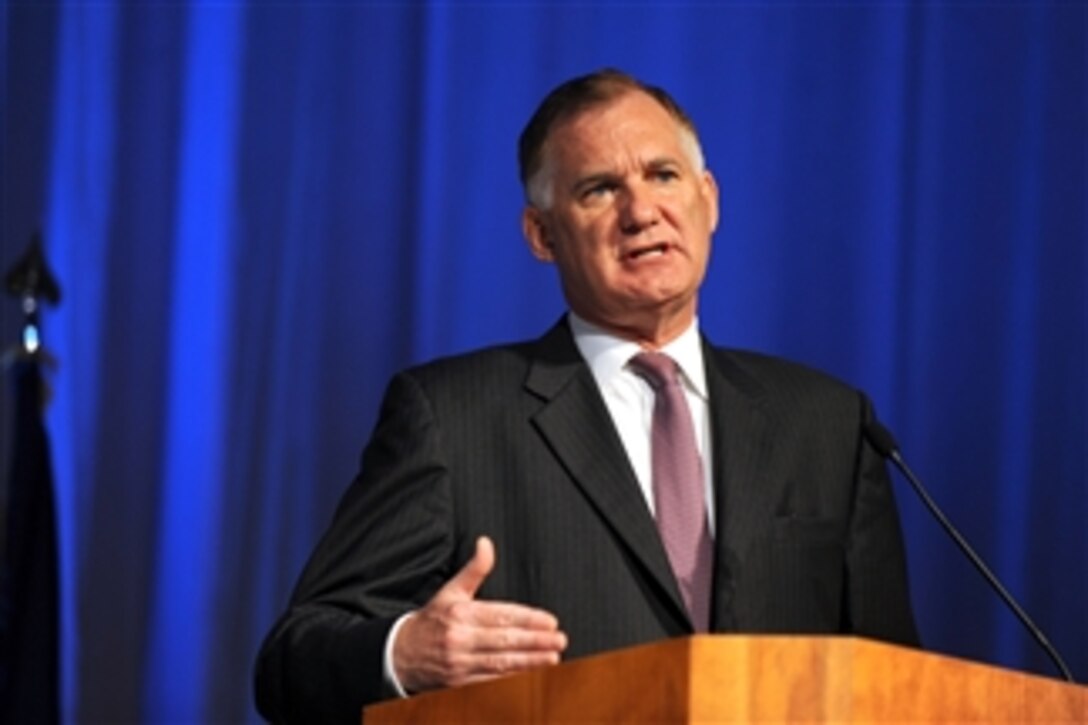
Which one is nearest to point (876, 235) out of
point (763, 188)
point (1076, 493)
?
point (763, 188)

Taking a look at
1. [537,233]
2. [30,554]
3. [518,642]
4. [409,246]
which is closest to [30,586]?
[30,554]

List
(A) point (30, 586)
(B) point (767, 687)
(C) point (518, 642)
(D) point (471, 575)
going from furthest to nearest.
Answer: (A) point (30, 586)
(D) point (471, 575)
(C) point (518, 642)
(B) point (767, 687)

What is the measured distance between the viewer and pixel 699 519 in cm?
289

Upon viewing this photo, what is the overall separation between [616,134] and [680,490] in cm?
60

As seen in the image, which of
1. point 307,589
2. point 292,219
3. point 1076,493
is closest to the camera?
point 307,589

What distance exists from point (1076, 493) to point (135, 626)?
1824mm

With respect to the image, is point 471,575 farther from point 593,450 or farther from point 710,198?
point 710,198

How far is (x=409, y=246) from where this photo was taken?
404 cm

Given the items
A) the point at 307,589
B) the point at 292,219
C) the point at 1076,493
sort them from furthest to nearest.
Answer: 1. the point at 292,219
2. the point at 1076,493
3. the point at 307,589

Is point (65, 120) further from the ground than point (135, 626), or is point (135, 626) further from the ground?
point (65, 120)

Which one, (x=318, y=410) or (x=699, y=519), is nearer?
(x=699, y=519)

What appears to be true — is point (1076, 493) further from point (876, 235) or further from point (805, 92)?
point (805, 92)

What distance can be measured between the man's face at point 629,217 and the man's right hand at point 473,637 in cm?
89

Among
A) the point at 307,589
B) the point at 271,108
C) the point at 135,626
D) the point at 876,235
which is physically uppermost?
the point at 271,108
